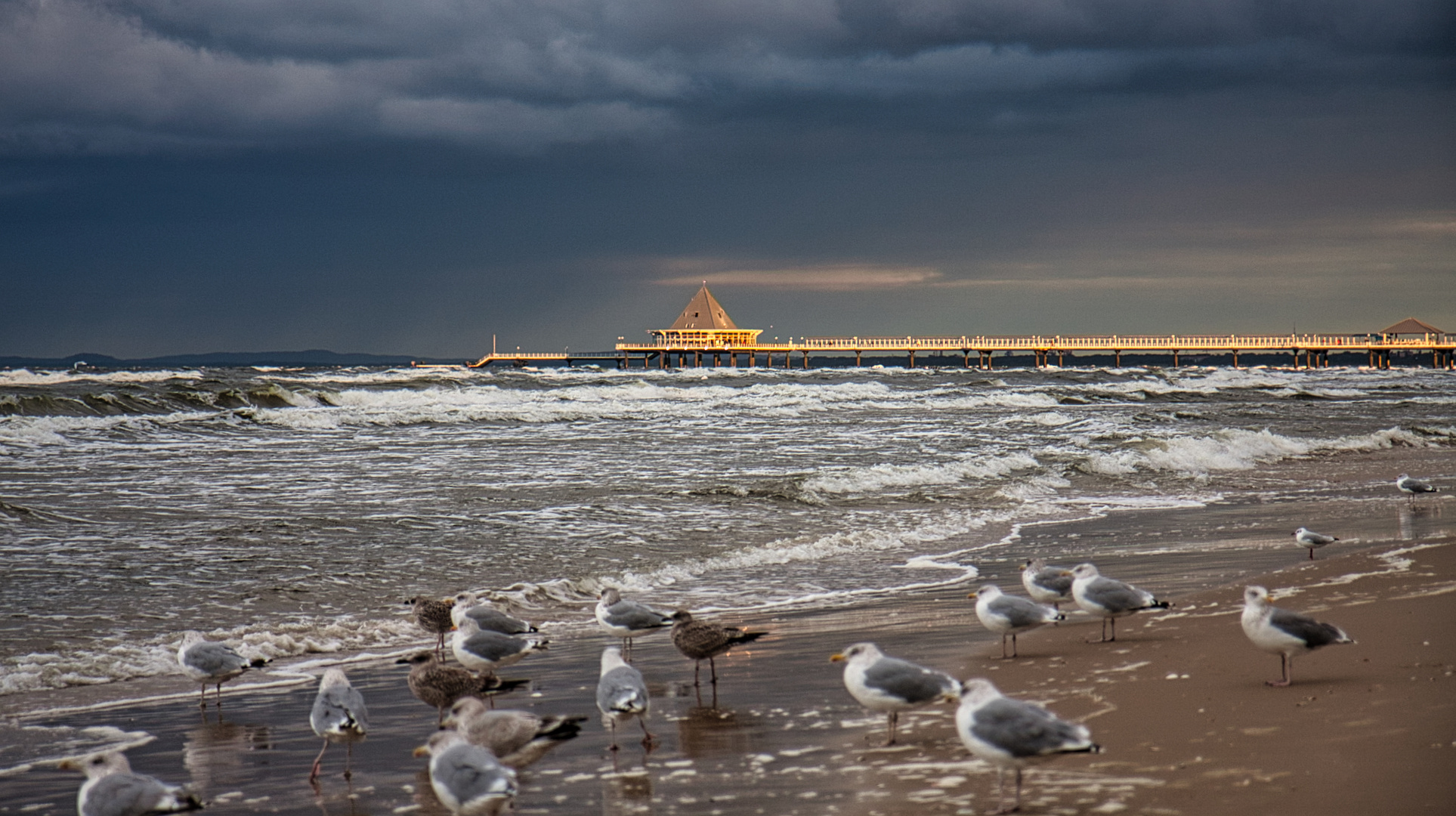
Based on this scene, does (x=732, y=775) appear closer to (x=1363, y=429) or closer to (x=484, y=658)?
(x=484, y=658)

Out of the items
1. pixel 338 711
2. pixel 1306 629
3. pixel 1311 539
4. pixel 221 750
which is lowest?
pixel 221 750

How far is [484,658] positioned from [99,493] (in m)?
8.49

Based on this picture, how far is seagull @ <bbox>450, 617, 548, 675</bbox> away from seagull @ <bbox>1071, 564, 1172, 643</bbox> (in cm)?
251

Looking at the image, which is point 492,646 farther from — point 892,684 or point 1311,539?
point 1311,539

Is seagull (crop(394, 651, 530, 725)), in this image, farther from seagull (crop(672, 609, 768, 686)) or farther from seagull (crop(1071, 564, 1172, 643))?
seagull (crop(1071, 564, 1172, 643))

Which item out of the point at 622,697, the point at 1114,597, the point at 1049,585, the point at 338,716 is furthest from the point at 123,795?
the point at 1049,585

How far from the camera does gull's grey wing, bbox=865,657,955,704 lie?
386 centimetres

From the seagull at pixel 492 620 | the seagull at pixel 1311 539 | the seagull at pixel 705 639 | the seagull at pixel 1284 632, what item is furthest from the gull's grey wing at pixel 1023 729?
the seagull at pixel 1311 539

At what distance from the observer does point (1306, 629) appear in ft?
14.4

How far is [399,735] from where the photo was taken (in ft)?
14.5

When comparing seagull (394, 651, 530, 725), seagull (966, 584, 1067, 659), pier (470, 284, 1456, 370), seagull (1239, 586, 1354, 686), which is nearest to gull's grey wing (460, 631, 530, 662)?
seagull (394, 651, 530, 725)

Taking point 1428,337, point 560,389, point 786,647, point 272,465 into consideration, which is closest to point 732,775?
point 786,647

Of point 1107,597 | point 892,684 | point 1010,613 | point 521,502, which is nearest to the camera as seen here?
point 892,684

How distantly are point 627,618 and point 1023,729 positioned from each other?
8.63 feet
